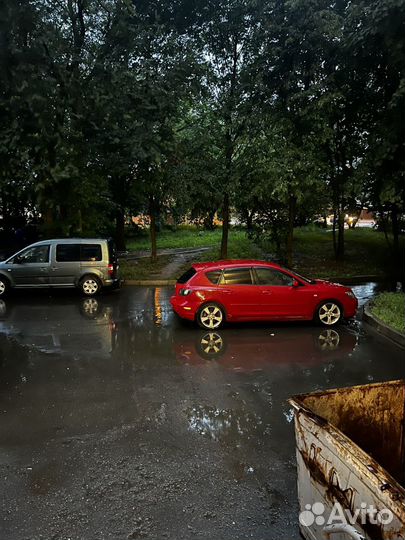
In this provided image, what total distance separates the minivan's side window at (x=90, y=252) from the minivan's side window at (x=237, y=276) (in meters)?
5.43

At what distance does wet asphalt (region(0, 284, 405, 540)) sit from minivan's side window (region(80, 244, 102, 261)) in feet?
12.6

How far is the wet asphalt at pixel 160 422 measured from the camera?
3539 millimetres

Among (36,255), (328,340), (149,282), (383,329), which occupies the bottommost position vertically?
(328,340)

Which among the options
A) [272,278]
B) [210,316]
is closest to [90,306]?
[210,316]

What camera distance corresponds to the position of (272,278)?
31.2 ft

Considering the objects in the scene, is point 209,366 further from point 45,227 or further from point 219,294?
point 45,227

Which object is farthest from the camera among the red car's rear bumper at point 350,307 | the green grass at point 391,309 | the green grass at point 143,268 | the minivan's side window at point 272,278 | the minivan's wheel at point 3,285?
the green grass at point 143,268

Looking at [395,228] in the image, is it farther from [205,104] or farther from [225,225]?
[205,104]

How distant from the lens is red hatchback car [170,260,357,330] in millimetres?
9266

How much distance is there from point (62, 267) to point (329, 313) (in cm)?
817

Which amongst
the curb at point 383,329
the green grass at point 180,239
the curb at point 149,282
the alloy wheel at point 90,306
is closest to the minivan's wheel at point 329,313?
the curb at point 383,329

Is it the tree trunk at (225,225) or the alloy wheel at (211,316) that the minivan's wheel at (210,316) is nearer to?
the alloy wheel at (211,316)

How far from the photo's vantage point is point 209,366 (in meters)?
7.04

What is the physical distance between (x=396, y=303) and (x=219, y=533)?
9050 mm
